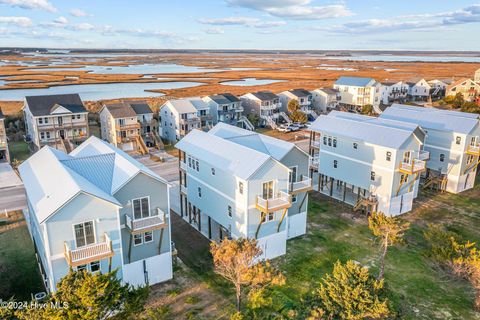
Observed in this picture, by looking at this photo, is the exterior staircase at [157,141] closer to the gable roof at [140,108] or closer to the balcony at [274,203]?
the gable roof at [140,108]

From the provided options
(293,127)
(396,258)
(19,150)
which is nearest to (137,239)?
(396,258)

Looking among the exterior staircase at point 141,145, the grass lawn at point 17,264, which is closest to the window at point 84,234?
the grass lawn at point 17,264

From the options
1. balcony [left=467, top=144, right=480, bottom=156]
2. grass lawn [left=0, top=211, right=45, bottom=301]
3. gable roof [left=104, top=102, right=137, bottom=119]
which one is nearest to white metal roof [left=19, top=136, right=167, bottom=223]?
grass lawn [left=0, top=211, right=45, bottom=301]

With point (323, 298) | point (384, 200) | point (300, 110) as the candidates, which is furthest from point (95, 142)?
point (300, 110)

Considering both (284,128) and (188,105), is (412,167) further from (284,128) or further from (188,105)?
(188,105)

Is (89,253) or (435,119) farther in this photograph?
(435,119)

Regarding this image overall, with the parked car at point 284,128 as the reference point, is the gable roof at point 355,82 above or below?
above
